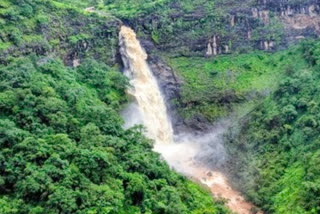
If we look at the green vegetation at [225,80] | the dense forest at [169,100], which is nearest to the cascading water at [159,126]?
the dense forest at [169,100]

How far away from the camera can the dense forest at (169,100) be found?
3033 cm

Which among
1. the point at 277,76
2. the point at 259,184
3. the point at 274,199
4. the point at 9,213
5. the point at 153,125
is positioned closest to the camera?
the point at 9,213

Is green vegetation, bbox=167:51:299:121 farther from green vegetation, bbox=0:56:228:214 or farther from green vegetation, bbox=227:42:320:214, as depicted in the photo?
green vegetation, bbox=0:56:228:214

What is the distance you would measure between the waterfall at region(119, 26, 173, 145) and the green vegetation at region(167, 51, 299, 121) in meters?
2.23

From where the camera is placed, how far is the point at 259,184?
39.2 metres

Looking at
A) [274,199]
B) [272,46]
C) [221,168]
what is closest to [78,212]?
[274,199]

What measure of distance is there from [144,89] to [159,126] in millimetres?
3589

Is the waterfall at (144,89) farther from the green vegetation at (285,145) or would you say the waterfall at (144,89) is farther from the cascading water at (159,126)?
the green vegetation at (285,145)

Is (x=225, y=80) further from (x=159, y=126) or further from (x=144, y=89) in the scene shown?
(x=159, y=126)

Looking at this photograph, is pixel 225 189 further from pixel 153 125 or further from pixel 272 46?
pixel 272 46

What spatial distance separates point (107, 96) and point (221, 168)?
406 inches

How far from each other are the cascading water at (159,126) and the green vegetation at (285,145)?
5.36 feet

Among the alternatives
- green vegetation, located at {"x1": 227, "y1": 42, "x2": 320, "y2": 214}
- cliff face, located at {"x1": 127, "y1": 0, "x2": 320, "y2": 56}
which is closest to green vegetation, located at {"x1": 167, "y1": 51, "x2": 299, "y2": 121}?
cliff face, located at {"x1": 127, "y1": 0, "x2": 320, "y2": 56}

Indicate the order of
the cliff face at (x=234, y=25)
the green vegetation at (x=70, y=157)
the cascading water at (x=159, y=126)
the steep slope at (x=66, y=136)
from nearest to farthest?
the green vegetation at (x=70, y=157) → the steep slope at (x=66, y=136) → the cascading water at (x=159, y=126) → the cliff face at (x=234, y=25)
